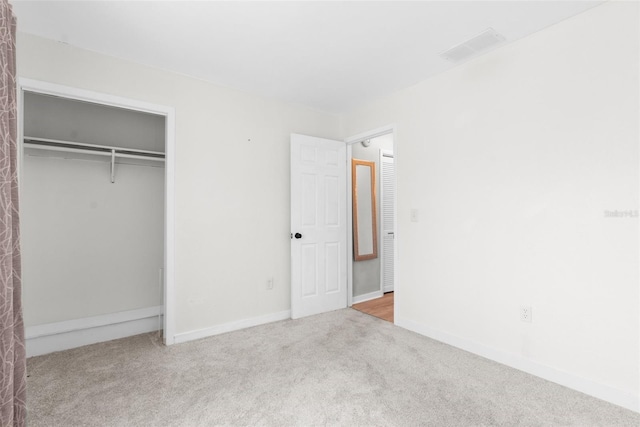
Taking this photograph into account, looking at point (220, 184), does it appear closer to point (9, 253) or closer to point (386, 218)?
point (9, 253)

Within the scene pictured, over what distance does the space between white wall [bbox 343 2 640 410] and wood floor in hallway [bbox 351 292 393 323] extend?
0.54 metres

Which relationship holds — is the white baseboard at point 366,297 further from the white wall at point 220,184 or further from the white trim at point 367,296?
the white wall at point 220,184

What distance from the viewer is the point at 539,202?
2.28 m

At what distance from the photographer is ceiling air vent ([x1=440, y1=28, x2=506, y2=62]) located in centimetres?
232

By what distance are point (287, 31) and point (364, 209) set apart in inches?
104

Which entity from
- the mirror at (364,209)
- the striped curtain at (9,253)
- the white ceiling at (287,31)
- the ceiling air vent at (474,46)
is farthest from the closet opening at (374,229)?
the striped curtain at (9,253)

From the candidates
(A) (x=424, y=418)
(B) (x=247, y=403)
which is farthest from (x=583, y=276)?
(B) (x=247, y=403)

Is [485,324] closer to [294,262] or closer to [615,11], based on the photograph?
[294,262]

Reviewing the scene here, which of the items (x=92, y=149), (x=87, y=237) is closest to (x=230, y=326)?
(x=87, y=237)

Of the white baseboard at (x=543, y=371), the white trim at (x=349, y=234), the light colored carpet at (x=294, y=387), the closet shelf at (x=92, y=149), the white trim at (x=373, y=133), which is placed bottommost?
the light colored carpet at (x=294, y=387)

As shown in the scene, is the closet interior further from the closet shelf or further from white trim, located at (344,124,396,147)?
white trim, located at (344,124,396,147)

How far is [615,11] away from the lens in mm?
1949

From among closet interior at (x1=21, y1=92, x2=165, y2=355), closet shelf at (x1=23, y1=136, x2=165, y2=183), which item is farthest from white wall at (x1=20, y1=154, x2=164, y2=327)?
closet shelf at (x1=23, y1=136, x2=165, y2=183)

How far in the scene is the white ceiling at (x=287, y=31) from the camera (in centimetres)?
203
